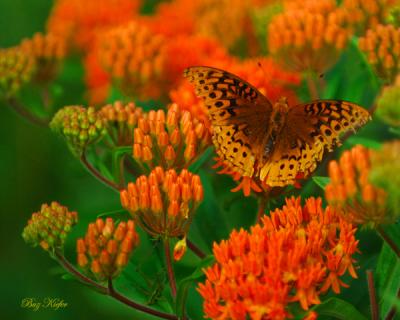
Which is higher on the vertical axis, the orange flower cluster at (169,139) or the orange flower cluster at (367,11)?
the orange flower cluster at (367,11)

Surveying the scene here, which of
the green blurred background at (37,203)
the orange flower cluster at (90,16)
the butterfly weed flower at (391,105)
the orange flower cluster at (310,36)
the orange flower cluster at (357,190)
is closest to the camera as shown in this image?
the butterfly weed flower at (391,105)

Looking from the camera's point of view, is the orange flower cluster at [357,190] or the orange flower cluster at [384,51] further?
the orange flower cluster at [384,51]

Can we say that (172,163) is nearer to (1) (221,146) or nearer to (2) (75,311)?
(1) (221,146)

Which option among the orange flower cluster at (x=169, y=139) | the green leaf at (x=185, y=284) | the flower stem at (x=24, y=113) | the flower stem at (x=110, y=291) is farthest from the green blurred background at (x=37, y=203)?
the green leaf at (x=185, y=284)

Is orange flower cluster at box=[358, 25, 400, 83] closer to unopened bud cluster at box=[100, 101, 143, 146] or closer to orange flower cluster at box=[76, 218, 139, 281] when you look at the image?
unopened bud cluster at box=[100, 101, 143, 146]

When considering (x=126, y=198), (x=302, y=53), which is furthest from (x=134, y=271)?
(x=302, y=53)

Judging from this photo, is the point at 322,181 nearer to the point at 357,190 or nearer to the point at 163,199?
the point at 357,190

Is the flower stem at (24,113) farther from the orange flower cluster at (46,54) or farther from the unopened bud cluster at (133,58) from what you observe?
the unopened bud cluster at (133,58)
